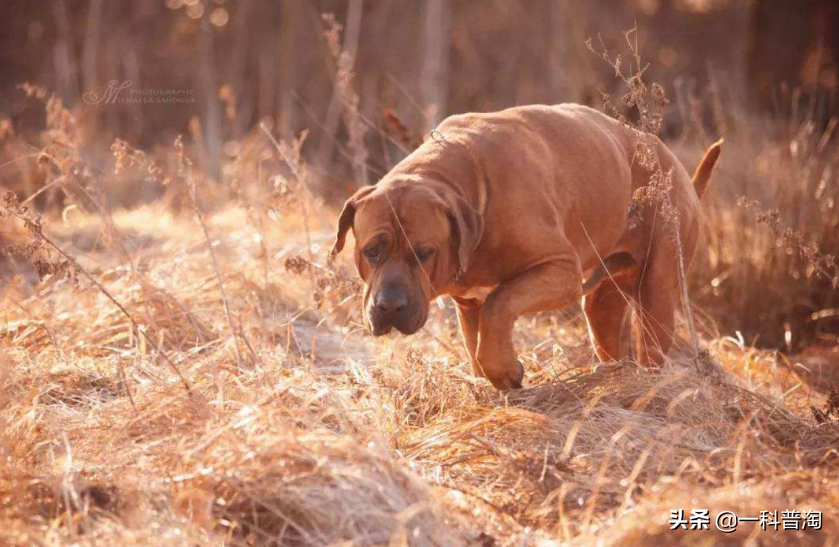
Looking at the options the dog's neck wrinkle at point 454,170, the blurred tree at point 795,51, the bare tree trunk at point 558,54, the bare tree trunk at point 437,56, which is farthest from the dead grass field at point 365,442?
the bare tree trunk at point 558,54

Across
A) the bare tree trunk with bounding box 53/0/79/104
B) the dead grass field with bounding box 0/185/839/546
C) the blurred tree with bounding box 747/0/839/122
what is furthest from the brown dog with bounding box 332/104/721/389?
the bare tree trunk with bounding box 53/0/79/104

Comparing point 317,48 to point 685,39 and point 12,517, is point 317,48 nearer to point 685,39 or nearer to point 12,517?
point 685,39

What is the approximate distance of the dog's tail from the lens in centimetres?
505

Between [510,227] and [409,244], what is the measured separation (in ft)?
1.49

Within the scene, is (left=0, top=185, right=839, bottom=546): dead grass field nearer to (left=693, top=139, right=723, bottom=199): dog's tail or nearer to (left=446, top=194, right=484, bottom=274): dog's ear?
(left=446, top=194, right=484, bottom=274): dog's ear

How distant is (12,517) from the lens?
2859 mm

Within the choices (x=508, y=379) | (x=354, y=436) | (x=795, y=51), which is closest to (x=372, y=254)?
(x=508, y=379)

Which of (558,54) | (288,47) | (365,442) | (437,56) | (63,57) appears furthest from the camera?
(558,54)

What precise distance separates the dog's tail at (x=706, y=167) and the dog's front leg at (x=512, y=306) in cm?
124

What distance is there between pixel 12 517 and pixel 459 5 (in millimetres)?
17777

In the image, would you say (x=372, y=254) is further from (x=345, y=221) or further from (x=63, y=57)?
(x=63, y=57)

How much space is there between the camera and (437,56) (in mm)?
15398

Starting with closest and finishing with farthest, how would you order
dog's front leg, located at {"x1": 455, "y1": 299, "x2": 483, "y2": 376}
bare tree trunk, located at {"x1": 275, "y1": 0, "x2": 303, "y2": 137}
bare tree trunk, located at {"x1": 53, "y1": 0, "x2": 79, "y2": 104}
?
dog's front leg, located at {"x1": 455, "y1": 299, "x2": 483, "y2": 376} → bare tree trunk, located at {"x1": 53, "y1": 0, "x2": 79, "y2": 104} → bare tree trunk, located at {"x1": 275, "y1": 0, "x2": 303, "y2": 137}

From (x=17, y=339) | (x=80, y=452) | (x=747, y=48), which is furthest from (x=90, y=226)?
(x=747, y=48)
